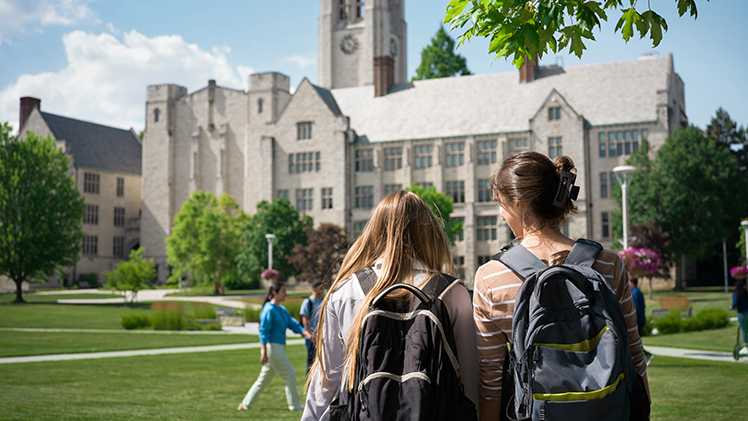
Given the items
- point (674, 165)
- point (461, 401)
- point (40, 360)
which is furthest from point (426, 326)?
point (674, 165)

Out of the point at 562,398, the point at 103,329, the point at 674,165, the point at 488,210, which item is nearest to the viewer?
the point at 562,398

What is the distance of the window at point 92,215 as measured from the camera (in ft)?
240

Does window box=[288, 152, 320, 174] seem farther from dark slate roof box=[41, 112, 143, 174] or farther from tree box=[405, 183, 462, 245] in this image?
dark slate roof box=[41, 112, 143, 174]

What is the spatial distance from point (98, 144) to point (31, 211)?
26.9 m

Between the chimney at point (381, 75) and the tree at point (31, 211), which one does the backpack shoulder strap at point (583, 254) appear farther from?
the chimney at point (381, 75)

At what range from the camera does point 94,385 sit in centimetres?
1255

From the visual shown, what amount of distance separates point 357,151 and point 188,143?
2207 cm

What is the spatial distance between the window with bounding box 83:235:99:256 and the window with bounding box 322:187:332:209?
29.1 meters

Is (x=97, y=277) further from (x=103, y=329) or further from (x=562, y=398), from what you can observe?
(x=562, y=398)

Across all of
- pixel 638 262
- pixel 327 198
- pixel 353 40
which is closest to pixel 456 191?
pixel 327 198

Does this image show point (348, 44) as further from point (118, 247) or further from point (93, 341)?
point (93, 341)

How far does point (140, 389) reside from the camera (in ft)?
39.5

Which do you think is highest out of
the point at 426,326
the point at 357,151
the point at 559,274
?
the point at 357,151

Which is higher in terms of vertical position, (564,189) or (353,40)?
(353,40)
